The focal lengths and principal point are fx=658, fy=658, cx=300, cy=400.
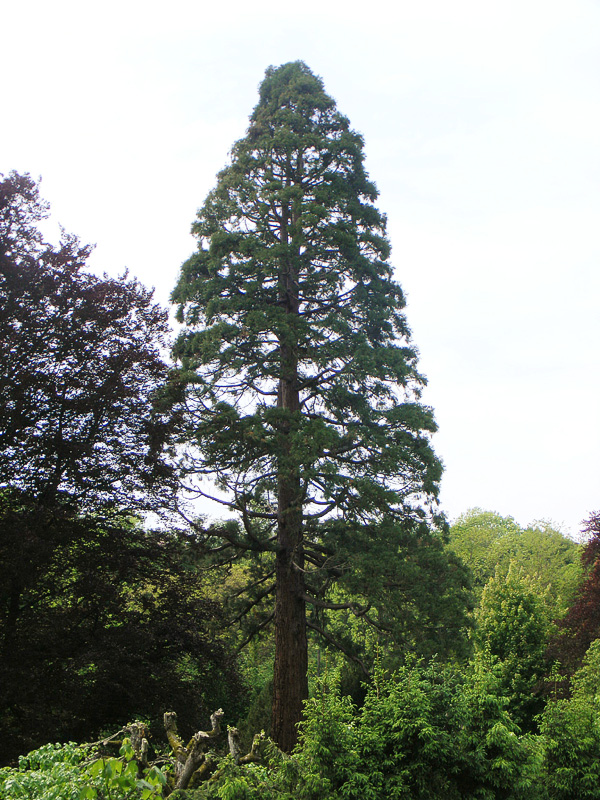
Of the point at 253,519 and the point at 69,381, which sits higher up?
the point at 69,381

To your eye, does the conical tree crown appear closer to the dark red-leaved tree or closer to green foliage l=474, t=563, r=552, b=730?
the dark red-leaved tree

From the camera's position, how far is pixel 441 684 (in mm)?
6891

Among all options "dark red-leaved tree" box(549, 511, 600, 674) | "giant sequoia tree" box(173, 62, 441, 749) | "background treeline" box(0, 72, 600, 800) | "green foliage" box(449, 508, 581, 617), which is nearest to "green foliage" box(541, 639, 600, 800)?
"background treeline" box(0, 72, 600, 800)

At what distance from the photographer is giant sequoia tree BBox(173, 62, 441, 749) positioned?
42.1 feet

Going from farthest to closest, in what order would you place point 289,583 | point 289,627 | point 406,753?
point 289,583, point 289,627, point 406,753

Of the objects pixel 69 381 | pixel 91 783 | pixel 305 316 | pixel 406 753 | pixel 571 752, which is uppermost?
pixel 305 316

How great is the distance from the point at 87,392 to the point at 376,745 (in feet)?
25.1

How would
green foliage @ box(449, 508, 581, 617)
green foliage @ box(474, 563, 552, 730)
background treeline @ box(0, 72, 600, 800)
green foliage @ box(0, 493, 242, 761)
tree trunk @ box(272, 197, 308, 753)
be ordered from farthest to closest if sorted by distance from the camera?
green foliage @ box(449, 508, 581, 617)
green foliage @ box(474, 563, 552, 730)
tree trunk @ box(272, 197, 308, 753)
green foliage @ box(0, 493, 242, 761)
background treeline @ box(0, 72, 600, 800)

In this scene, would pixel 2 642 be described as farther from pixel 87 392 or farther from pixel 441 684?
pixel 441 684

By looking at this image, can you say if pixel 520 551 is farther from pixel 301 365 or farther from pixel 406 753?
pixel 406 753

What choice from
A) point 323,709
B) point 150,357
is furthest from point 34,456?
point 323,709

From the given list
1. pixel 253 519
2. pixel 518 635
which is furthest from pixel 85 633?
pixel 518 635

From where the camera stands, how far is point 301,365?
14.4m

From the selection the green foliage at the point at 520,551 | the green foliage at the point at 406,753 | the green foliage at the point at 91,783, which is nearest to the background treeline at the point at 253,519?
the green foliage at the point at 406,753
